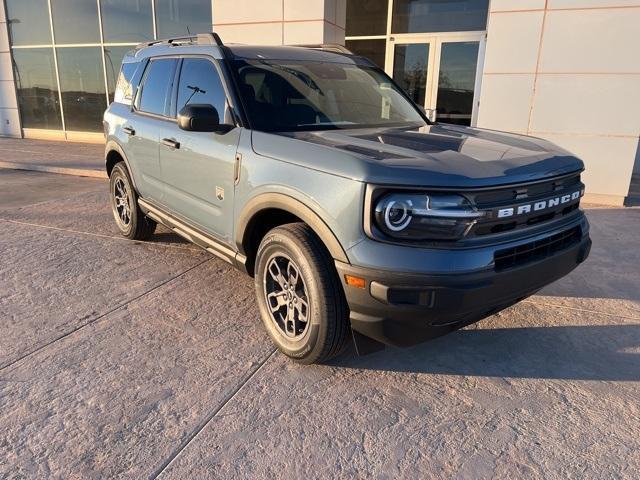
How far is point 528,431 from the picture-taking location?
2445 millimetres

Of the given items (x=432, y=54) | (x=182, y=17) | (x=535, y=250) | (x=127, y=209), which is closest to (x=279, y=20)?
(x=432, y=54)

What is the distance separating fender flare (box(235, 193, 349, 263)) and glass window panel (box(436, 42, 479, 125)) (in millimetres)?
7808

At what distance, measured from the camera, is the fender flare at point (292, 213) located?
2540mm

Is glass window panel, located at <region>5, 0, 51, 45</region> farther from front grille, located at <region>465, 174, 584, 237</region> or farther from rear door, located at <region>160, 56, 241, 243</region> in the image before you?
front grille, located at <region>465, 174, 584, 237</region>

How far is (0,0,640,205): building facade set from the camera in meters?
7.37

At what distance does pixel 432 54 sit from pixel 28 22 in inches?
475

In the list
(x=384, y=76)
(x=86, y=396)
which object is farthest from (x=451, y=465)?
(x=384, y=76)

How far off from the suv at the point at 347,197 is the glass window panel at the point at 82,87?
36.9 feet

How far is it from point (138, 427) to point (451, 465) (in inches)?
59.6

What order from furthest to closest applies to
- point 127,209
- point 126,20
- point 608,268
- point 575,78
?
point 126,20
point 575,78
point 127,209
point 608,268

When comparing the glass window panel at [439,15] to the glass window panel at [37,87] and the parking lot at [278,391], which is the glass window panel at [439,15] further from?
the glass window panel at [37,87]

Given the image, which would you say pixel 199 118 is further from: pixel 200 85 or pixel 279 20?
pixel 279 20

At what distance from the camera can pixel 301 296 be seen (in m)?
2.90

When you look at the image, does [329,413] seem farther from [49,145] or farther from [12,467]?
[49,145]
